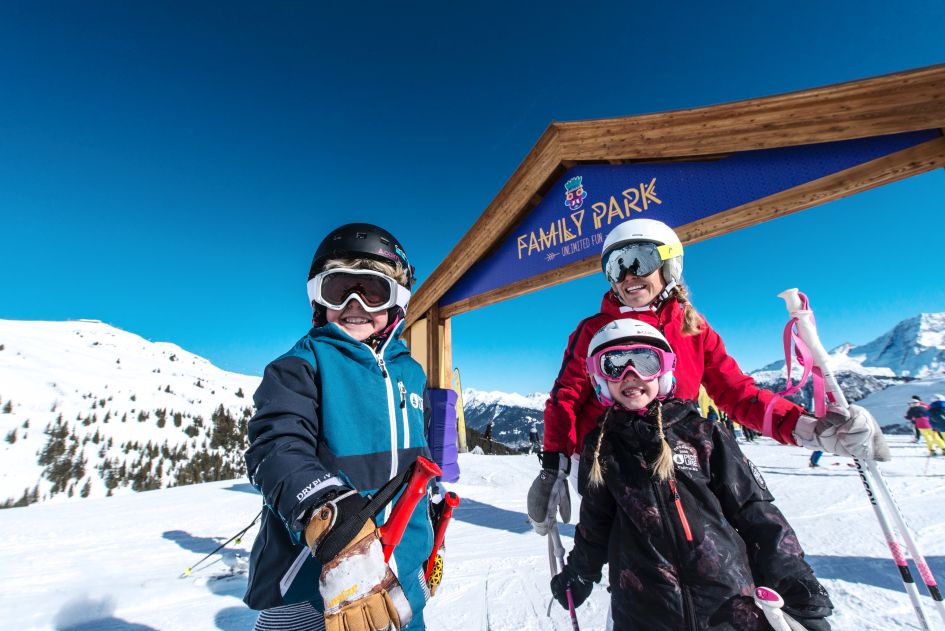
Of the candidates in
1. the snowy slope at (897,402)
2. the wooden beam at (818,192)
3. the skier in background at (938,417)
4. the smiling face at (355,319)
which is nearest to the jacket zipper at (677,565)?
the smiling face at (355,319)

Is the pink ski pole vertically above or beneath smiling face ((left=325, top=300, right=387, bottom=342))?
beneath

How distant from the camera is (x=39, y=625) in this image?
2553 millimetres

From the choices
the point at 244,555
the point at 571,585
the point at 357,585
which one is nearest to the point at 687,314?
the point at 571,585

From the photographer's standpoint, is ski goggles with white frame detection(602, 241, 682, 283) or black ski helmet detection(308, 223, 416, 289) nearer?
black ski helmet detection(308, 223, 416, 289)

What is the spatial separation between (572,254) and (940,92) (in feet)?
11.7

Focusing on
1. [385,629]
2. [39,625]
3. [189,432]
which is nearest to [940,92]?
[385,629]

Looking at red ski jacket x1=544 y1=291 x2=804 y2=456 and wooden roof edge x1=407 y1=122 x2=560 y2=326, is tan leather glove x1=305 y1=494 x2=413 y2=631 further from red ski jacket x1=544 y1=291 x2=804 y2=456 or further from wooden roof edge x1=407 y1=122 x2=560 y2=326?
wooden roof edge x1=407 y1=122 x2=560 y2=326

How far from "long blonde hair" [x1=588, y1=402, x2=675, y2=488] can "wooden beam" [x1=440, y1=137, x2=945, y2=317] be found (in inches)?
135

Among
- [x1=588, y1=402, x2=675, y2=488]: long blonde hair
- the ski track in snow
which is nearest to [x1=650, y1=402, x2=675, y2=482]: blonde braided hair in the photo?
[x1=588, y1=402, x2=675, y2=488]: long blonde hair

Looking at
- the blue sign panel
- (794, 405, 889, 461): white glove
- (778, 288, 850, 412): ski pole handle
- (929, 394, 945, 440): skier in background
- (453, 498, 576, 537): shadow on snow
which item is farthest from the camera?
(929, 394, 945, 440): skier in background

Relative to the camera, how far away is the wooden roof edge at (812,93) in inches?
115

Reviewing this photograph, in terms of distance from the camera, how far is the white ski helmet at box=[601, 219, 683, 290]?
237 centimetres

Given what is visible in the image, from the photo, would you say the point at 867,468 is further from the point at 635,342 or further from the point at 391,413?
the point at 391,413

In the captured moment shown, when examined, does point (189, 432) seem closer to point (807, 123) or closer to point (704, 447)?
point (704, 447)
